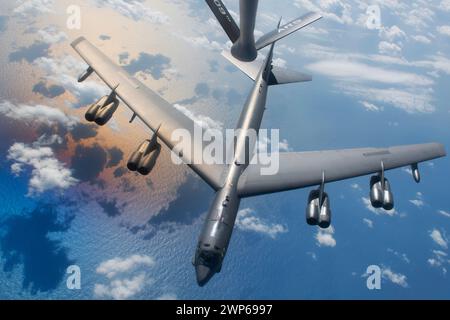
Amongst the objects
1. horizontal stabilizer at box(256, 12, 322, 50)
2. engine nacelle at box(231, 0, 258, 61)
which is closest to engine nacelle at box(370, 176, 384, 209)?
horizontal stabilizer at box(256, 12, 322, 50)

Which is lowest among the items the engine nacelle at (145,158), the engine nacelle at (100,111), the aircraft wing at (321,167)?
the aircraft wing at (321,167)

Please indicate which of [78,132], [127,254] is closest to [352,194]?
[127,254]

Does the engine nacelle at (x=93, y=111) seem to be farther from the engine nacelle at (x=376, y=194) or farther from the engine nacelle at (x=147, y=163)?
the engine nacelle at (x=376, y=194)

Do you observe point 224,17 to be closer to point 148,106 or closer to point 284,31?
point 284,31

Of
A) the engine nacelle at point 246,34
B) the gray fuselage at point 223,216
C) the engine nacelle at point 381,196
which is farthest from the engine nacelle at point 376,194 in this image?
the engine nacelle at point 246,34

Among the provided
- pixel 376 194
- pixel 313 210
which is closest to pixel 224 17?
pixel 313 210

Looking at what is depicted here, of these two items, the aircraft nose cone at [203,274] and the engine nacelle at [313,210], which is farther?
the engine nacelle at [313,210]

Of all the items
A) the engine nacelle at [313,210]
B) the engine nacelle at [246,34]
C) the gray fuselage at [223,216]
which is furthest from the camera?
the engine nacelle at [246,34]
